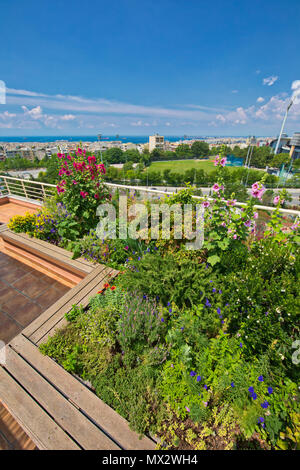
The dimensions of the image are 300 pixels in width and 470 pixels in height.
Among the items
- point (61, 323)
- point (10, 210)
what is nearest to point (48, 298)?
point (61, 323)

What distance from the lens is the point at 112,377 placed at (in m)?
1.44

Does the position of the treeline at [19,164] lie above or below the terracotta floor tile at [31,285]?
below

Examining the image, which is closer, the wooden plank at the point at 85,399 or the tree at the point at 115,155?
the wooden plank at the point at 85,399

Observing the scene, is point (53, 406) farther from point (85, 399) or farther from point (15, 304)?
point (15, 304)

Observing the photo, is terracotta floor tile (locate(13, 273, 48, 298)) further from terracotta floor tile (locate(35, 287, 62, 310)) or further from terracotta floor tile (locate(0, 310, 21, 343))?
terracotta floor tile (locate(0, 310, 21, 343))

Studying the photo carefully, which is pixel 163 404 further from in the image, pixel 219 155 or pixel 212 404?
pixel 219 155

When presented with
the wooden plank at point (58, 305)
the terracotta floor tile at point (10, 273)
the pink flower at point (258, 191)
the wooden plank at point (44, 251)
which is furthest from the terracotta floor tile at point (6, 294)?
the pink flower at point (258, 191)

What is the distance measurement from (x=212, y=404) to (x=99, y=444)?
77 cm

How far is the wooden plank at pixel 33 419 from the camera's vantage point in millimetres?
1157

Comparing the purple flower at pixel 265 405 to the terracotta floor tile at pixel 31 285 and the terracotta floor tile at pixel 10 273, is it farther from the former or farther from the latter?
the terracotta floor tile at pixel 10 273

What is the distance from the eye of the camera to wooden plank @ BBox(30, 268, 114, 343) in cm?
183

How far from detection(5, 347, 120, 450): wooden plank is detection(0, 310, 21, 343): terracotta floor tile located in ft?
2.01

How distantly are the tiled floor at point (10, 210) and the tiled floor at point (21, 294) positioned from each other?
2392mm

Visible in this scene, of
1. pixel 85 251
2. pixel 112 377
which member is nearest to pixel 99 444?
pixel 112 377
